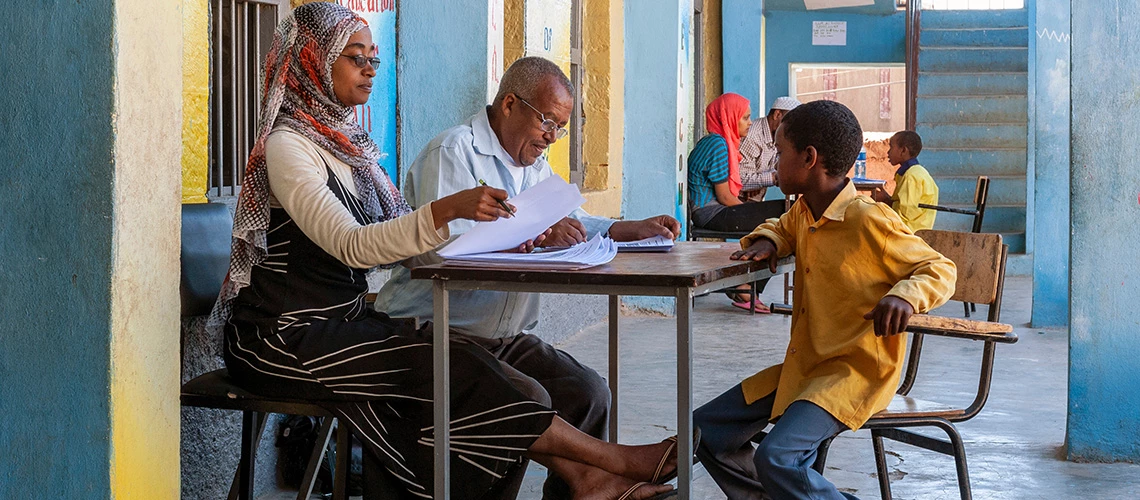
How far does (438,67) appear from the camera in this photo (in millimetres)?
4859

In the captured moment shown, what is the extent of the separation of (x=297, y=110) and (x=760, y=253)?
114 centimetres

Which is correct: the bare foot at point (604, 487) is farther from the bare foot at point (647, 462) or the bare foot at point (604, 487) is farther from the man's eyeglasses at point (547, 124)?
the man's eyeglasses at point (547, 124)

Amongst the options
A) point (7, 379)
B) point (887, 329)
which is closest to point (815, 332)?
point (887, 329)

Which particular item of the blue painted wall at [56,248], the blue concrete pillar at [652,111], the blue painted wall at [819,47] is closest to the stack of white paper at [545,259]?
the blue painted wall at [56,248]

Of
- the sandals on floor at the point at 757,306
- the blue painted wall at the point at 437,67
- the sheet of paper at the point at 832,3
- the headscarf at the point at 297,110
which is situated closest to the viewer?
the headscarf at the point at 297,110

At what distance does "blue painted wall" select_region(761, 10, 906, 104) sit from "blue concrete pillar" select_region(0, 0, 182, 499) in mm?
11190

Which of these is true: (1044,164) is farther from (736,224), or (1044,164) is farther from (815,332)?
(815,332)

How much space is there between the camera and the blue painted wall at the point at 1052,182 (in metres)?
7.71

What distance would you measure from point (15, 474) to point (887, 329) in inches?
70.9

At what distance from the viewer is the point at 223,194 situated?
3.69 m

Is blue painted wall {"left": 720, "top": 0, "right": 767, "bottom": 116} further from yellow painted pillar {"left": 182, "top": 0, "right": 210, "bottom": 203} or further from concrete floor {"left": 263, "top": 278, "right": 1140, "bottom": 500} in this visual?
yellow painted pillar {"left": 182, "top": 0, "right": 210, "bottom": 203}

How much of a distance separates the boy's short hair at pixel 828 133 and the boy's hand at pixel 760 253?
0.74 feet

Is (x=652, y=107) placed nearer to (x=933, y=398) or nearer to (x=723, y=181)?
(x=723, y=181)

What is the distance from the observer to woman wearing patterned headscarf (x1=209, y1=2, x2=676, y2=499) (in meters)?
2.60
